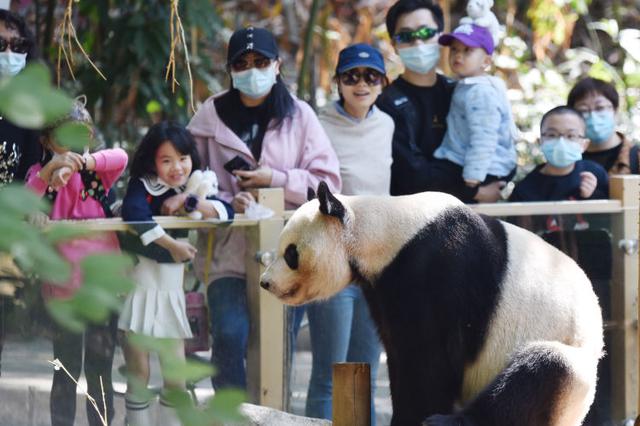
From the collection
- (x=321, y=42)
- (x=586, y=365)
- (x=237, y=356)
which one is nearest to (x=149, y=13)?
(x=321, y=42)

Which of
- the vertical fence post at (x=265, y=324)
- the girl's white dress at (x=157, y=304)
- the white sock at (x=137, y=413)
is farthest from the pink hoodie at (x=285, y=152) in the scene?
the white sock at (x=137, y=413)

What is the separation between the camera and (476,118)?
5066mm

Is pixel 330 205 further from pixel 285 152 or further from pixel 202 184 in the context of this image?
pixel 285 152

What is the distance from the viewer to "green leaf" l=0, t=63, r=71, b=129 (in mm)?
1100

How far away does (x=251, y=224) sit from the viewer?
448 cm

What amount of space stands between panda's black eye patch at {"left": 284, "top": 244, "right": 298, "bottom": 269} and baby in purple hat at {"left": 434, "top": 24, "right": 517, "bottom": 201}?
164 centimetres

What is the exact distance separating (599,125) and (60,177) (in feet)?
9.54

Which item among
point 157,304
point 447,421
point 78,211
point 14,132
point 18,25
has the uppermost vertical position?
point 18,25

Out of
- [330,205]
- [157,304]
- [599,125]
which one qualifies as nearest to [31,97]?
[330,205]

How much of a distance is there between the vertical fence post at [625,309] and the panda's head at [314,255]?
1850 mm

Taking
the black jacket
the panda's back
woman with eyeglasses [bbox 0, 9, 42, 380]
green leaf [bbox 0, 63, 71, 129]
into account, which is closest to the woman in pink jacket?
the black jacket

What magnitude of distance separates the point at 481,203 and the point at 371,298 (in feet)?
5.09

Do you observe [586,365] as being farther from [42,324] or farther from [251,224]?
[42,324]

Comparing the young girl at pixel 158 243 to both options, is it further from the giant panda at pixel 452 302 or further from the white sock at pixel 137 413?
the giant panda at pixel 452 302
